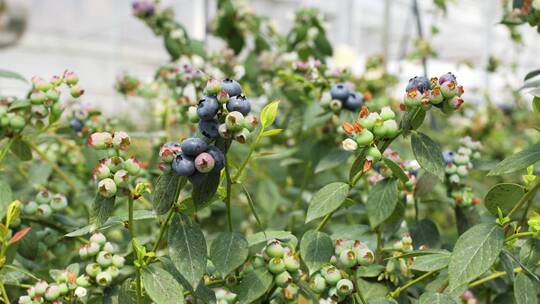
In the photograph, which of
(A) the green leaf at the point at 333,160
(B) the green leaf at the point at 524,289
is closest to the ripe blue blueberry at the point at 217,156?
(B) the green leaf at the point at 524,289

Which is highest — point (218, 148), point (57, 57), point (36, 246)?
point (218, 148)

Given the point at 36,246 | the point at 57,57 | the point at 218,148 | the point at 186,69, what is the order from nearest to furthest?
the point at 218,148, the point at 36,246, the point at 186,69, the point at 57,57

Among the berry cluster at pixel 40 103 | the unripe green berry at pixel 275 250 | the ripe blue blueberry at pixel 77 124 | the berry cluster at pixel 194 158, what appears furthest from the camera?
the ripe blue blueberry at pixel 77 124

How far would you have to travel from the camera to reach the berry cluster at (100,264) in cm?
68

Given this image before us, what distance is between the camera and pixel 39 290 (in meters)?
0.65

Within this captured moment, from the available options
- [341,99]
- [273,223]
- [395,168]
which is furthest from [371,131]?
[273,223]

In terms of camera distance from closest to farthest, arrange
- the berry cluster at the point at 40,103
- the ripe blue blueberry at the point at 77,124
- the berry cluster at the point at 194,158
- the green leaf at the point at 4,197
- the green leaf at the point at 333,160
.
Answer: the berry cluster at the point at 194,158 < the green leaf at the point at 4,197 < the berry cluster at the point at 40,103 < the green leaf at the point at 333,160 < the ripe blue blueberry at the point at 77,124

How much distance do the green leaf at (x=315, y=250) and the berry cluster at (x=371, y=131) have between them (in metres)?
0.10

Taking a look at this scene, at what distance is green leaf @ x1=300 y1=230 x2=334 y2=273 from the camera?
0.67 meters

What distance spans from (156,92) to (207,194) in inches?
45.5

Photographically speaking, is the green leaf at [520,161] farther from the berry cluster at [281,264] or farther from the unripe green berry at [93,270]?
the unripe green berry at [93,270]

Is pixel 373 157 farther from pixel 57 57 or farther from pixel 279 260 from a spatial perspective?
pixel 57 57

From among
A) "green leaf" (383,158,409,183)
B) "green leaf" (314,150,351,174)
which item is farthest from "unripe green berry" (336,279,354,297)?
"green leaf" (314,150,351,174)

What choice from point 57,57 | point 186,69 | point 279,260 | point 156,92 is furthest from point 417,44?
point 57,57
